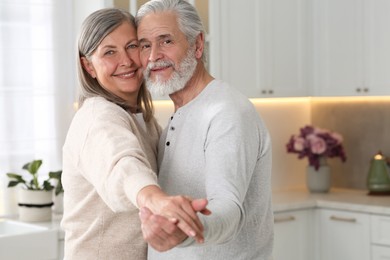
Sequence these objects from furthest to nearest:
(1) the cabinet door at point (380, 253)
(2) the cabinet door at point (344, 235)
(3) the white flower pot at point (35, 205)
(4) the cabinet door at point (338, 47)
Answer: (4) the cabinet door at point (338, 47), (2) the cabinet door at point (344, 235), (1) the cabinet door at point (380, 253), (3) the white flower pot at point (35, 205)

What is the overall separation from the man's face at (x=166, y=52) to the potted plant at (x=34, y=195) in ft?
6.48

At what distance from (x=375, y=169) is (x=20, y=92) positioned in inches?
89.1

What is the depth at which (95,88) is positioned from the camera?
249cm

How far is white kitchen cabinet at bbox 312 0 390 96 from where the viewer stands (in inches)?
198

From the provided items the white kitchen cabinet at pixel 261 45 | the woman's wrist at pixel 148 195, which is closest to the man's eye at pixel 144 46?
the woman's wrist at pixel 148 195

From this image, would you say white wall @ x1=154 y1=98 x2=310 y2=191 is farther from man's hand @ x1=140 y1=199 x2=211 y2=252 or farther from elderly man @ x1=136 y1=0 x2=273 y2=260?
man's hand @ x1=140 y1=199 x2=211 y2=252

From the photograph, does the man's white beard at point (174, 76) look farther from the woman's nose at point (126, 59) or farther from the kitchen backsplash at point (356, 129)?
the kitchen backsplash at point (356, 129)

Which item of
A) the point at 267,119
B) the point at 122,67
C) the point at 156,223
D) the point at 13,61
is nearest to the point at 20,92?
the point at 13,61

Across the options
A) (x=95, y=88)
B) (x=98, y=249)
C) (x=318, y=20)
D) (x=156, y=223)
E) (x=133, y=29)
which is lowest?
(x=98, y=249)

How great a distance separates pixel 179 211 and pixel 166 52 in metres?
0.75

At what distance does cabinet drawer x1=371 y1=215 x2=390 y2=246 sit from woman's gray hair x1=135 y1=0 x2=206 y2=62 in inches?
98.2

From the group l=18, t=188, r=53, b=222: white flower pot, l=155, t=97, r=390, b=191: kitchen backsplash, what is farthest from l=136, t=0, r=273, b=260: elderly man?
l=155, t=97, r=390, b=191: kitchen backsplash

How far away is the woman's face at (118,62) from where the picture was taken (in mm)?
2426

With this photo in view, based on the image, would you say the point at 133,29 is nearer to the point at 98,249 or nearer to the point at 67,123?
the point at 98,249
